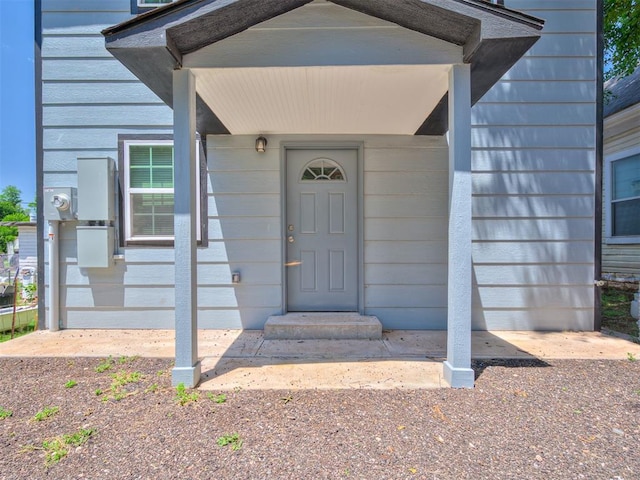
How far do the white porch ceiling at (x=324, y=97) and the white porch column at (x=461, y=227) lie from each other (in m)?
0.26

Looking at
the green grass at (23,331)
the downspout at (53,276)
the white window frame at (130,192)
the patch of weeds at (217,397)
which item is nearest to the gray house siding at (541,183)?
the patch of weeds at (217,397)

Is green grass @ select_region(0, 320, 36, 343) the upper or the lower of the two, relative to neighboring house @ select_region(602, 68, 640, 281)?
lower

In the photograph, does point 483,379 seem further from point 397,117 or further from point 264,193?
point 264,193

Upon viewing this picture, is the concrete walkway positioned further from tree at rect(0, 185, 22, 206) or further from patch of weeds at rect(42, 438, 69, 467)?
tree at rect(0, 185, 22, 206)

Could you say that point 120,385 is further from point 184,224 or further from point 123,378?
point 184,224

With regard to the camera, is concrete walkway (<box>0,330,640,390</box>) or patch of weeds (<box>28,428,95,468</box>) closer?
patch of weeds (<box>28,428,95,468</box>)

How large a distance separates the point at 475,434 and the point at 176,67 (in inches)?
126

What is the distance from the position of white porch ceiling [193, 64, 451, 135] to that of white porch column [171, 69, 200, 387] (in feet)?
0.83

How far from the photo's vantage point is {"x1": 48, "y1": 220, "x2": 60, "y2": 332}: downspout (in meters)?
3.91

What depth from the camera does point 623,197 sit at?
556cm

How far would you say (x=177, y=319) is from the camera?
2580 mm

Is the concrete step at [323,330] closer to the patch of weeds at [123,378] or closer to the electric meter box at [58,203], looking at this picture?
the patch of weeds at [123,378]

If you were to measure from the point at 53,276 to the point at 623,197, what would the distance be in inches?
330

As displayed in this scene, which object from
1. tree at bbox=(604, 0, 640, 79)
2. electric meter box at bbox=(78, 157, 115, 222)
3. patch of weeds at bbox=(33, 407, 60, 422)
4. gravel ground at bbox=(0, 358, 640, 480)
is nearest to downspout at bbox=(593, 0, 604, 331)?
gravel ground at bbox=(0, 358, 640, 480)
